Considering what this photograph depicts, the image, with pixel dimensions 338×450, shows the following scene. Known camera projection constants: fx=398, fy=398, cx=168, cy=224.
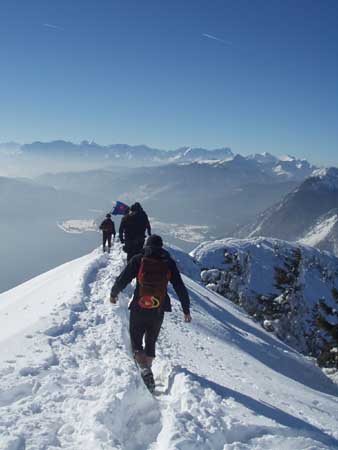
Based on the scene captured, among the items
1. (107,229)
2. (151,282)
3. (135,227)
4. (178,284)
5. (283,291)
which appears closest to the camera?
(151,282)

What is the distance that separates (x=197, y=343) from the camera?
12539mm

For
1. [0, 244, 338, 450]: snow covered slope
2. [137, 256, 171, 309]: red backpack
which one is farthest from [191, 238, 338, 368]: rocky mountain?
[137, 256, 171, 309]: red backpack

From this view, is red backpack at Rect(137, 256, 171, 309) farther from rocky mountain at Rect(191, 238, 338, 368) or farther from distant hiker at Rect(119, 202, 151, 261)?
rocky mountain at Rect(191, 238, 338, 368)

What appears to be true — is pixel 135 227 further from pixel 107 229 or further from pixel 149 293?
pixel 107 229

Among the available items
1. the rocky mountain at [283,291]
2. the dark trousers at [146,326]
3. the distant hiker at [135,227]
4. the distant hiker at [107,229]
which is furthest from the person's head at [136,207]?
the rocky mountain at [283,291]

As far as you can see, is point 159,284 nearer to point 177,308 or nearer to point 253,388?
point 253,388

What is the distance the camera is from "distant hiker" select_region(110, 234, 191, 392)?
7336mm

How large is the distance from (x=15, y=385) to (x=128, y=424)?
6.56 feet

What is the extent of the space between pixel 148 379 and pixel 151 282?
1.75 m

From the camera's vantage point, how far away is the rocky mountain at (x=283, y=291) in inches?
1879

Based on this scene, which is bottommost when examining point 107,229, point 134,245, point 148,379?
point 107,229

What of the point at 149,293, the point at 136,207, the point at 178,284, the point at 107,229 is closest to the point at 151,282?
the point at 149,293

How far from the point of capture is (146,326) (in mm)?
7605

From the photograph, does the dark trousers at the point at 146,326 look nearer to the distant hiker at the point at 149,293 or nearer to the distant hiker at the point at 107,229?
Answer: the distant hiker at the point at 149,293
